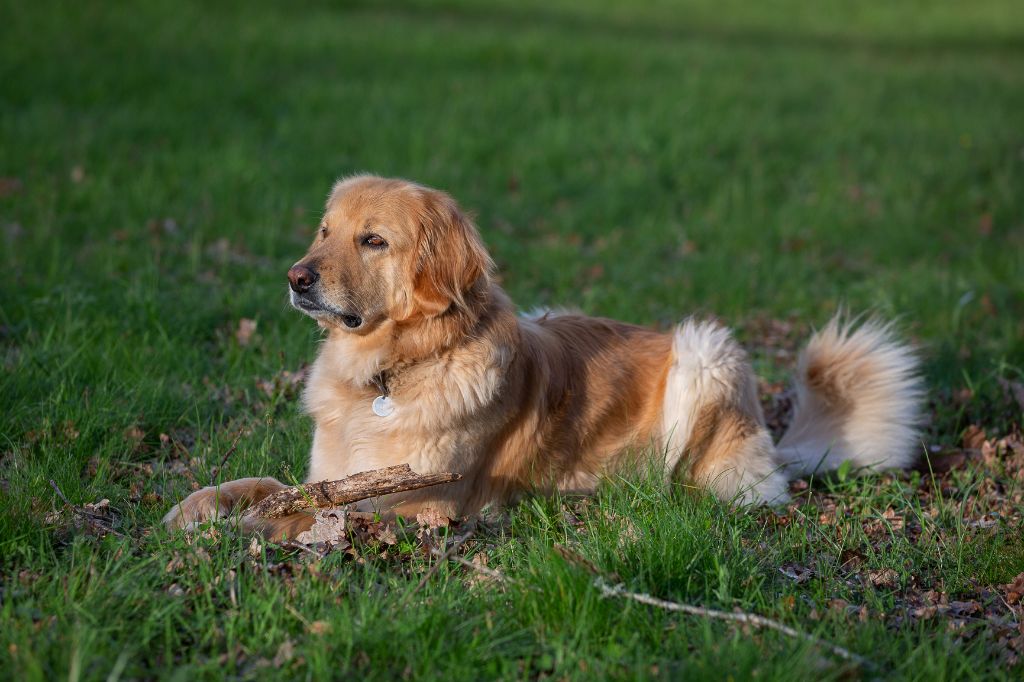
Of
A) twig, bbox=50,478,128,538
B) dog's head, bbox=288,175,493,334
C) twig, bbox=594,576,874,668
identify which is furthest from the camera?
dog's head, bbox=288,175,493,334

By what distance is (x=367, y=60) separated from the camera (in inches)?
518

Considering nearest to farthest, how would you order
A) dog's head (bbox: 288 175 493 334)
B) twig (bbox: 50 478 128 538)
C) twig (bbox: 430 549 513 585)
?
twig (bbox: 430 549 513 585), twig (bbox: 50 478 128 538), dog's head (bbox: 288 175 493 334)

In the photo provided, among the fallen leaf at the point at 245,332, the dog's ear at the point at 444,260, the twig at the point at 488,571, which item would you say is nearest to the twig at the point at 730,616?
the twig at the point at 488,571

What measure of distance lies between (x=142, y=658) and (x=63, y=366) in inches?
92.6

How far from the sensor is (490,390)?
388 cm

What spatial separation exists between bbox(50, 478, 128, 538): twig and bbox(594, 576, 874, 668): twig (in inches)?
67.6

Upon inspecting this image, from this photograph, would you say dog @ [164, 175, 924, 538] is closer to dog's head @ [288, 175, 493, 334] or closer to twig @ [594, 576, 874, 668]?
dog's head @ [288, 175, 493, 334]

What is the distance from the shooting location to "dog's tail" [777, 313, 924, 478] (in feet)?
15.3

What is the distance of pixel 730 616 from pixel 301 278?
1.95 metres

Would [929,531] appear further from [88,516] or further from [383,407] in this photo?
[88,516]

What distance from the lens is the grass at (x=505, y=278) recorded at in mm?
2873

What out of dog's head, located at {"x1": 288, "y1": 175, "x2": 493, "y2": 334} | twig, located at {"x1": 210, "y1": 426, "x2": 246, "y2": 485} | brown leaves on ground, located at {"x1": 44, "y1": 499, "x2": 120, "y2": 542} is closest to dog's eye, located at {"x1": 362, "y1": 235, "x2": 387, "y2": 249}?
dog's head, located at {"x1": 288, "y1": 175, "x2": 493, "y2": 334}

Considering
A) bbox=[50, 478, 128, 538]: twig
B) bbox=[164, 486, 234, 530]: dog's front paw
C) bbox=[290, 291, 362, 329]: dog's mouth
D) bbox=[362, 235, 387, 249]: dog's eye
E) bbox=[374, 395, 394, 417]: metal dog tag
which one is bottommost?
bbox=[50, 478, 128, 538]: twig

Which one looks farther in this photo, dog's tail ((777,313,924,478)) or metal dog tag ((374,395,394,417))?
dog's tail ((777,313,924,478))
